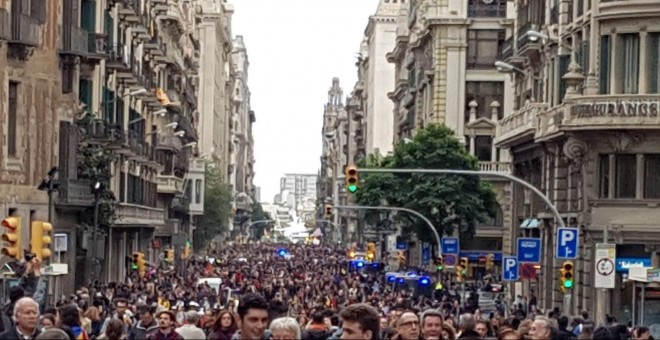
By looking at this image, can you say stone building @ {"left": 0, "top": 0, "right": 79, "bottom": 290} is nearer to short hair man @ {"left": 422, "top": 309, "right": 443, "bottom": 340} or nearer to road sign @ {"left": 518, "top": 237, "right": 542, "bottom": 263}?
road sign @ {"left": 518, "top": 237, "right": 542, "bottom": 263}

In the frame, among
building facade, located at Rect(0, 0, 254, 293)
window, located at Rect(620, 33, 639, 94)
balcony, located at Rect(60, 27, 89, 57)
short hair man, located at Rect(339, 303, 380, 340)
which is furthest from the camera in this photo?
balcony, located at Rect(60, 27, 89, 57)

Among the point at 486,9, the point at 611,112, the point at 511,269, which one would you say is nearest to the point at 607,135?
the point at 611,112

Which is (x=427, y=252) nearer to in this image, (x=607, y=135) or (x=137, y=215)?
(x=137, y=215)

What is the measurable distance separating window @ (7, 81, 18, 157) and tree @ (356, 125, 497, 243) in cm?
3213

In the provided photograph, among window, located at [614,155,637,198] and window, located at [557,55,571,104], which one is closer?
window, located at [614,155,637,198]

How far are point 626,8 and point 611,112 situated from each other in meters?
2.61

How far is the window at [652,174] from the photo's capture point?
48375 mm

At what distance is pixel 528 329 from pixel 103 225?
42644 mm

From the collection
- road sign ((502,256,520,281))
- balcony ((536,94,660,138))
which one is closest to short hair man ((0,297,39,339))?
road sign ((502,256,520,281))

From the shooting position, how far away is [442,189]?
257 ft

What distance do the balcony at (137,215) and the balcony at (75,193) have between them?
38.3ft

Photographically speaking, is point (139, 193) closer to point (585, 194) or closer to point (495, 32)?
point (495, 32)

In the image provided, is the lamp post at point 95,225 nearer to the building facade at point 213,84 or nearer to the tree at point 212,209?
the tree at point 212,209

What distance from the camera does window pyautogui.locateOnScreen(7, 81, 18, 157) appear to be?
1895 inches
